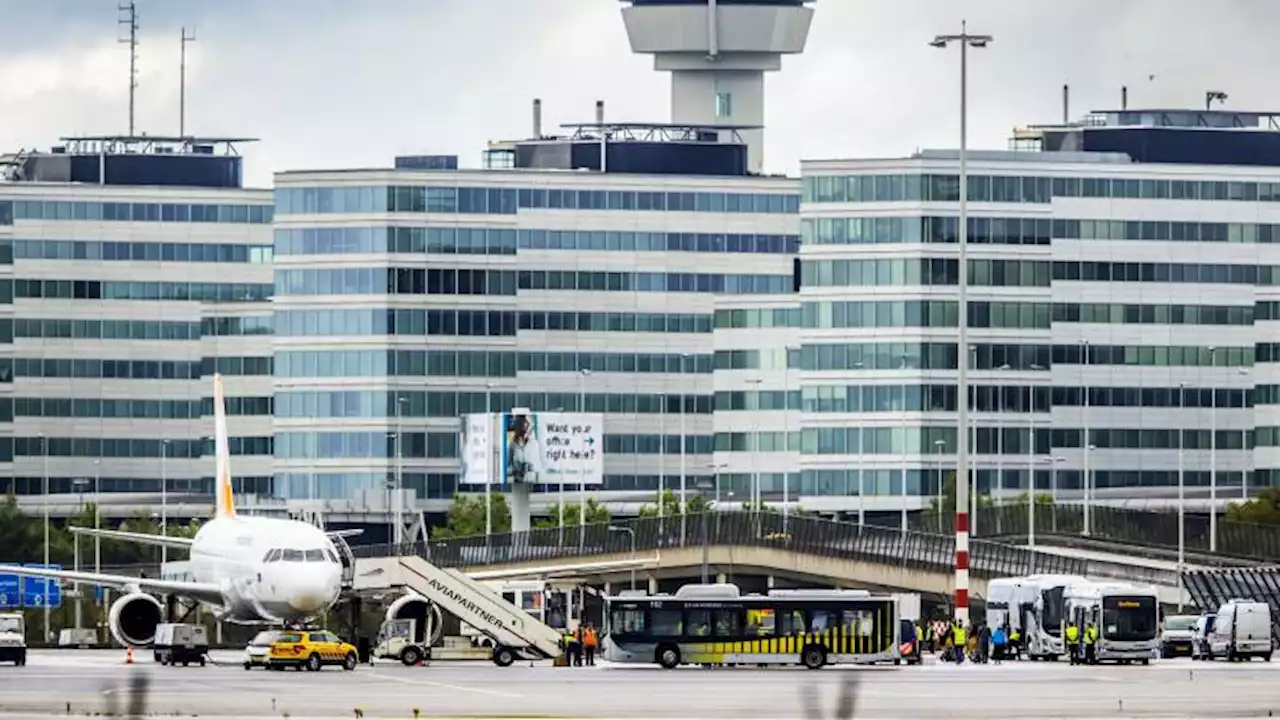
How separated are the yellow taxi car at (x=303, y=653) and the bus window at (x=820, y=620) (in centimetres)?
1501

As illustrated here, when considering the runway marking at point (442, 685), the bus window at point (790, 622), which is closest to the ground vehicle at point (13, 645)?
the runway marking at point (442, 685)

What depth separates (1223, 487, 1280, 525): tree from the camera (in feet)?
611

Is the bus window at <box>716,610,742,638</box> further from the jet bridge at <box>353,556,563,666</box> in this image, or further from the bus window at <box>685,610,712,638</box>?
the jet bridge at <box>353,556,563,666</box>

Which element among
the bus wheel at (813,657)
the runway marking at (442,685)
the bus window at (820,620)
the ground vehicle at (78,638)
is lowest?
the ground vehicle at (78,638)

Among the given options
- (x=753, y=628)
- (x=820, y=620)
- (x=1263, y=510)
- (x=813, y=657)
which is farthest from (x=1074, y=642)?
(x=1263, y=510)

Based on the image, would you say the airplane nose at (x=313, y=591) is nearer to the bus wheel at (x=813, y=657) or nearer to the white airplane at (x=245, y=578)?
the white airplane at (x=245, y=578)

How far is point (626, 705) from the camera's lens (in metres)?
83.8

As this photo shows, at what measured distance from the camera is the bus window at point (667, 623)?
117 meters

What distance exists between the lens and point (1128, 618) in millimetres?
119688

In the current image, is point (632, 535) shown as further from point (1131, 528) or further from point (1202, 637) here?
point (1202, 637)

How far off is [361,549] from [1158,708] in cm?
9695

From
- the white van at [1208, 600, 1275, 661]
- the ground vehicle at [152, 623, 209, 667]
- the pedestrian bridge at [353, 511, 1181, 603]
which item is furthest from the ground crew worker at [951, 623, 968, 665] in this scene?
the ground vehicle at [152, 623, 209, 667]

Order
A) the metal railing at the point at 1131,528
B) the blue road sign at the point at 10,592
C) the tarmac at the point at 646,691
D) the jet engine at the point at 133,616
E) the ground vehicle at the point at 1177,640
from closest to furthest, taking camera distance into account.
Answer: the tarmac at the point at 646,691, the ground vehicle at the point at 1177,640, the jet engine at the point at 133,616, the metal railing at the point at 1131,528, the blue road sign at the point at 10,592

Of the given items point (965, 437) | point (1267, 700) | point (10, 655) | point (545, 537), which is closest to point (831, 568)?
point (545, 537)
